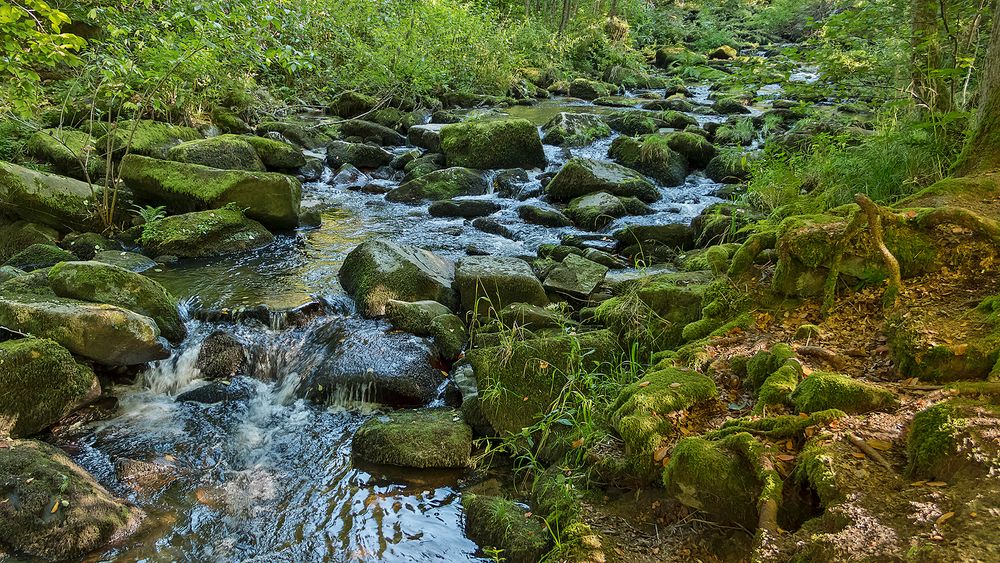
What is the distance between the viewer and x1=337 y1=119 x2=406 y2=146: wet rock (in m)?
13.9

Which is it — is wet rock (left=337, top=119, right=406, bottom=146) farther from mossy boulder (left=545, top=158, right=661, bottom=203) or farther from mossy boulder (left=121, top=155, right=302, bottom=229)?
mossy boulder (left=121, top=155, right=302, bottom=229)

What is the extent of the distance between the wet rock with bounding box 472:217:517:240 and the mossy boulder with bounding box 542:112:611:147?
186 inches

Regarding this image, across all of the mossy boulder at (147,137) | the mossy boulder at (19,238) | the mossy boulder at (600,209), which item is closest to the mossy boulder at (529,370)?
the mossy boulder at (600,209)

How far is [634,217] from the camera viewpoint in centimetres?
919

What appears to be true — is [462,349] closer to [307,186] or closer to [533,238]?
[533,238]

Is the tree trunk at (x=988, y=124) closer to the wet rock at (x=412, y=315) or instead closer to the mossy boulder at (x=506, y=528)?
the mossy boulder at (x=506, y=528)

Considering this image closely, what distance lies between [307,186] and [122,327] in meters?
6.52

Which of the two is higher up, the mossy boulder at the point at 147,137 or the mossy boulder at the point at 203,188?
the mossy boulder at the point at 147,137

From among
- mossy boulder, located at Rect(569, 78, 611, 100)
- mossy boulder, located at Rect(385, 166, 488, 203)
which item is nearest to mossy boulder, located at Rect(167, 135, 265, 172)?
mossy boulder, located at Rect(385, 166, 488, 203)

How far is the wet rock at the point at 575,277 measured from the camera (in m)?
6.27

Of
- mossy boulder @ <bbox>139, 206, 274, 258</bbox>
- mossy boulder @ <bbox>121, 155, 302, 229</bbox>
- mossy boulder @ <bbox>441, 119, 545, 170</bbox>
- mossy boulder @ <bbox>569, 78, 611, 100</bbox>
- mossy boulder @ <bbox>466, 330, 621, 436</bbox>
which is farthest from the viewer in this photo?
mossy boulder @ <bbox>569, 78, 611, 100</bbox>

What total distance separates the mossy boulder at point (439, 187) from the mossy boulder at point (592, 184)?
1566 mm

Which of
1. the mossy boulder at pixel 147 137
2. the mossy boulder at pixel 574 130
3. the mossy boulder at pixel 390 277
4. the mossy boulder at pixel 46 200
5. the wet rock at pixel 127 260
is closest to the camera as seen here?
the mossy boulder at pixel 390 277

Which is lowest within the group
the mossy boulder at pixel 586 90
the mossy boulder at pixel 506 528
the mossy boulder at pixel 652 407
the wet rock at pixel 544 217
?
the mossy boulder at pixel 506 528
